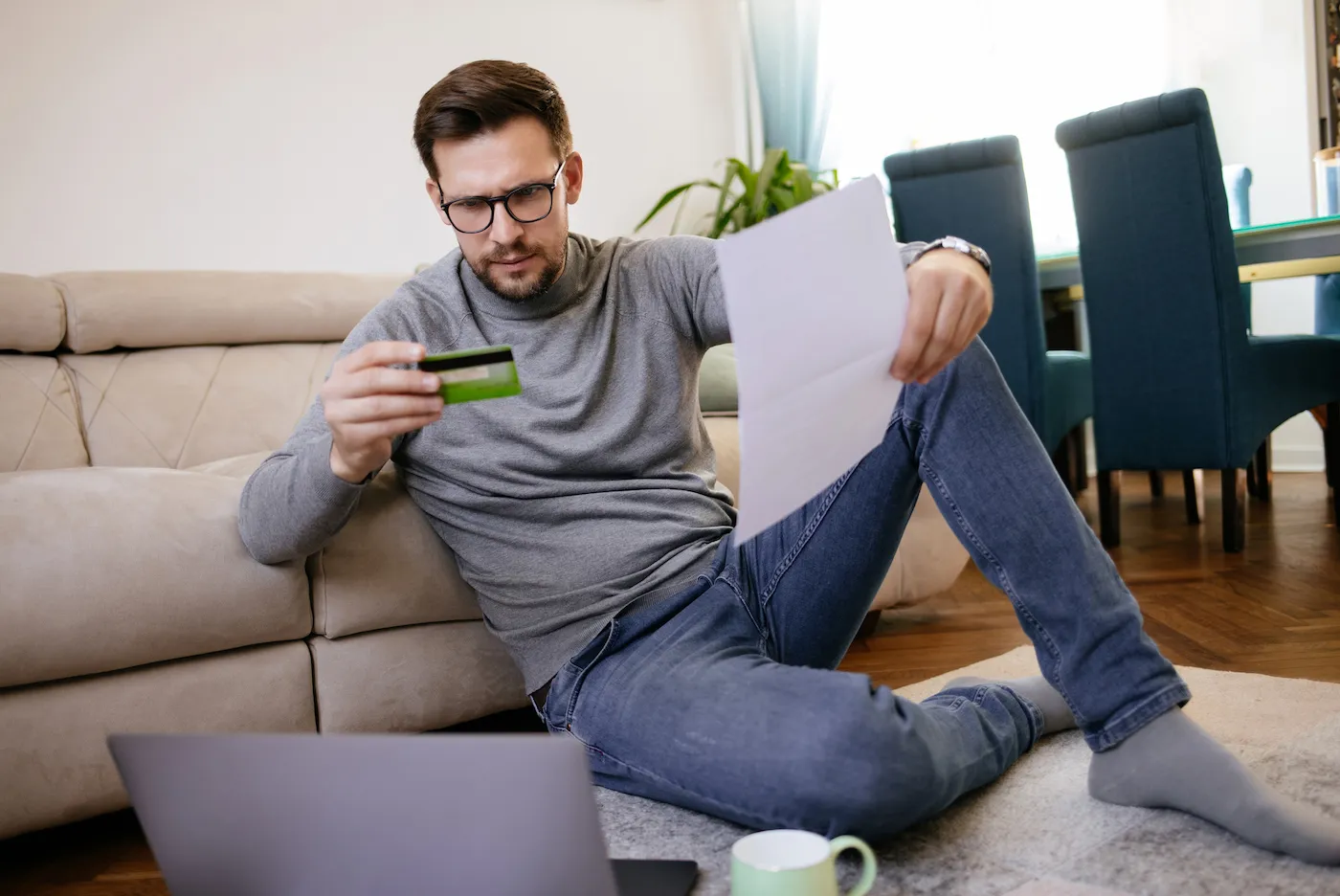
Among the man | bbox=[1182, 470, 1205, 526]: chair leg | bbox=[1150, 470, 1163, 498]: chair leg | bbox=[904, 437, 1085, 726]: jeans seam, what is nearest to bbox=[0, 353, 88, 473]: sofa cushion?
the man

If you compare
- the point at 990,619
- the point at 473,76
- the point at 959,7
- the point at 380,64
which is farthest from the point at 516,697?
the point at 959,7

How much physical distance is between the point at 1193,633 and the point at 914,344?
1.20 m

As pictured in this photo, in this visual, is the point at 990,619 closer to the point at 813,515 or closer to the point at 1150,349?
the point at 1150,349

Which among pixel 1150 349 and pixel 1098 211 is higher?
pixel 1098 211

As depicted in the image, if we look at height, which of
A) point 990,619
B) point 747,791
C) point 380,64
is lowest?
point 990,619

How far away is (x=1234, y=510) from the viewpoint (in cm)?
246

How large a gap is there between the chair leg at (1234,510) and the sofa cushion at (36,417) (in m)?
A: 2.36

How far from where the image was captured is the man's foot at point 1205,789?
0.89 meters

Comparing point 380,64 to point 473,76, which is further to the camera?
point 380,64

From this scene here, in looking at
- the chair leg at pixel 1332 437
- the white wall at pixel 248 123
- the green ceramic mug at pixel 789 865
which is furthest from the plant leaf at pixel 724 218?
the green ceramic mug at pixel 789 865

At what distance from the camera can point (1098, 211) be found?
8.23ft

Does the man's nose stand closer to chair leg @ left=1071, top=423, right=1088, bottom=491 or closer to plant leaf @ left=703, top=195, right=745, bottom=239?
plant leaf @ left=703, top=195, right=745, bottom=239

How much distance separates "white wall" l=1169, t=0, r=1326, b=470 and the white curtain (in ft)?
0.49

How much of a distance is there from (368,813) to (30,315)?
167cm
